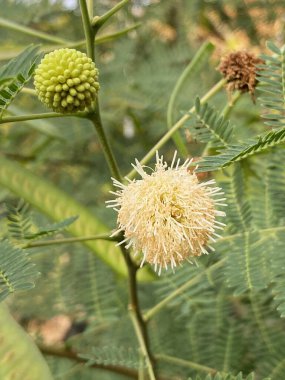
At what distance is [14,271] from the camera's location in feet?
1.92

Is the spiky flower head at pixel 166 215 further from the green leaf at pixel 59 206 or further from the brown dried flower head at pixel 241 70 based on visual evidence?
the green leaf at pixel 59 206

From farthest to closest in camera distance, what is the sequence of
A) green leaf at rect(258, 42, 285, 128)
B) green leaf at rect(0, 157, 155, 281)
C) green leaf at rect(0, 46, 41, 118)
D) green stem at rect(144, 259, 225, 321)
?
1. green leaf at rect(0, 157, 155, 281)
2. green stem at rect(144, 259, 225, 321)
3. green leaf at rect(258, 42, 285, 128)
4. green leaf at rect(0, 46, 41, 118)

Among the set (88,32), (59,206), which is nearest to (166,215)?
(88,32)

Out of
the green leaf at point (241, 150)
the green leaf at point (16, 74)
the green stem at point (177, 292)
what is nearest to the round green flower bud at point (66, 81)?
the green leaf at point (16, 74)

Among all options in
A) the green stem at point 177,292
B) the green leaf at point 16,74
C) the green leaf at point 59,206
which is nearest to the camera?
the green leaf at point 16,74

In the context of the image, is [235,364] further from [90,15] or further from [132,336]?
[90,15]

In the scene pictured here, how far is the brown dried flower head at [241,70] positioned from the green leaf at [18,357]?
1.17 feet

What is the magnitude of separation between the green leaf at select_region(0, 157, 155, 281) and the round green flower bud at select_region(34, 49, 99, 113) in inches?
14.8

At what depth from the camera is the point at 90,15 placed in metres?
0.63

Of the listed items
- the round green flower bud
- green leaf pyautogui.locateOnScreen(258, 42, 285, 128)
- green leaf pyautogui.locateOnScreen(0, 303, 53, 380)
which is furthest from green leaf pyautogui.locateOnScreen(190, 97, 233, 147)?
green leaf pyautogui.locateOnScreen(0, 303, 53, 380)

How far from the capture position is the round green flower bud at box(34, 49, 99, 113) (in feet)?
1.87

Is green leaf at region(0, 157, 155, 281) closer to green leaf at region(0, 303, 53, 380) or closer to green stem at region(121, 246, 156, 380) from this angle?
green stem at region(121, 246, 156, 380)

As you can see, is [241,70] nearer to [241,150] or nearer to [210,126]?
[210,126]

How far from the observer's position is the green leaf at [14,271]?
57cm
